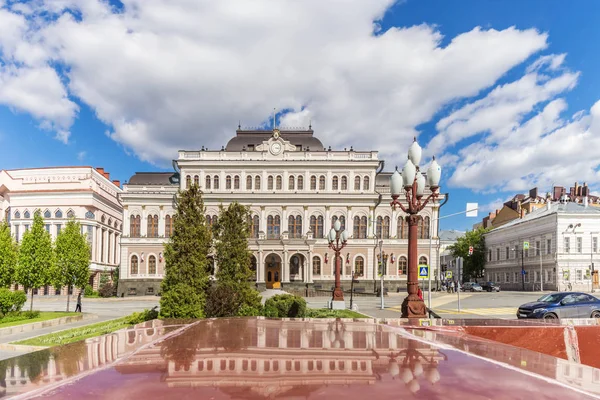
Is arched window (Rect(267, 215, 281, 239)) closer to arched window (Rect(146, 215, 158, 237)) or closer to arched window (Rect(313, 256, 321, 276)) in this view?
arched window (Rect(313, 256, 321, 276))

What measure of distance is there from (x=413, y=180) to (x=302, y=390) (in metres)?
10.3

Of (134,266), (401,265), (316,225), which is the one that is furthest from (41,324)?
(401,265)

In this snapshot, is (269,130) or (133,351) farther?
(269,130)

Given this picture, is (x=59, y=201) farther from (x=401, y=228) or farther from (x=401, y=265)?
(x=401, y=265)

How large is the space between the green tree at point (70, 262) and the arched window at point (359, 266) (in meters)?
31.2

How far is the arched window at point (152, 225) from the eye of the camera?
170 feet

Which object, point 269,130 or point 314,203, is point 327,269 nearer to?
point 314,203

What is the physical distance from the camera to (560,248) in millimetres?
49938

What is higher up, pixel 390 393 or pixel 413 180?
pixel 413 180

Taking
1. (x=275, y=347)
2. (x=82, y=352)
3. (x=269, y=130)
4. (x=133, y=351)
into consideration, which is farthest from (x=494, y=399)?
(x=269, y=130)

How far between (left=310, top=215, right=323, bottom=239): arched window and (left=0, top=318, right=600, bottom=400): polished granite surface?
150ft

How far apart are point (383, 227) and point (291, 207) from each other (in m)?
10.9

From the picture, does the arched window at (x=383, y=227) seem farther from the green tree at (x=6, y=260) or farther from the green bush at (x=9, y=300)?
the green bush at (x=9, y=300)

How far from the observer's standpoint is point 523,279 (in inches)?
2275
